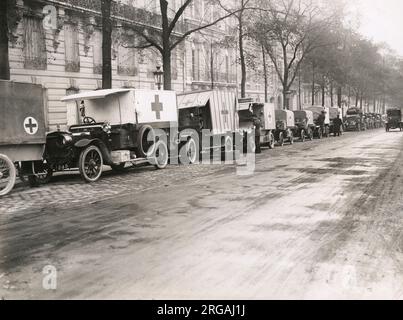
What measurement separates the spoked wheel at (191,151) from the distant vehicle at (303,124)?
1656cm

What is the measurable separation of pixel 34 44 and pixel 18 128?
48.6 feet

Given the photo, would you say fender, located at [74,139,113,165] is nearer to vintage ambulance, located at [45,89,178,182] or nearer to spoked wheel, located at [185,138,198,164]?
vintage ambulance, located at [45,89,178,182]

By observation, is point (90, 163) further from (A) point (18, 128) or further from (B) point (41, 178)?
(A) point (18, 128)

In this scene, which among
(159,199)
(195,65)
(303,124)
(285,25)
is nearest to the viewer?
(159,199)

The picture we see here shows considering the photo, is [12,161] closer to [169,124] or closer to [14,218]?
[14,218]

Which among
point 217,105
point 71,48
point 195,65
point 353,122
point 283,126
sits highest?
point 195,65

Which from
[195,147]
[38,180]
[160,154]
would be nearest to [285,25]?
[195,147]

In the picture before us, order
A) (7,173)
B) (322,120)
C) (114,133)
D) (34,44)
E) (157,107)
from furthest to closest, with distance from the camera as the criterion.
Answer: (322,120)
(34,44)
(157,107)
(114,133)
(7,173)

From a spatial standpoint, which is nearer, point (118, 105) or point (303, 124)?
point (118, 105)

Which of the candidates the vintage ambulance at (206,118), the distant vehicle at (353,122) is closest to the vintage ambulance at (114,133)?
the vintage ambulance at (206,118)

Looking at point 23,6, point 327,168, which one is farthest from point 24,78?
point 327,168

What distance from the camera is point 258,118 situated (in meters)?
23.5

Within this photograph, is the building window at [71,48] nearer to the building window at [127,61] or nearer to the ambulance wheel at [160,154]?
the building window at [127,61]

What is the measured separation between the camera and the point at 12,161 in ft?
35.6
